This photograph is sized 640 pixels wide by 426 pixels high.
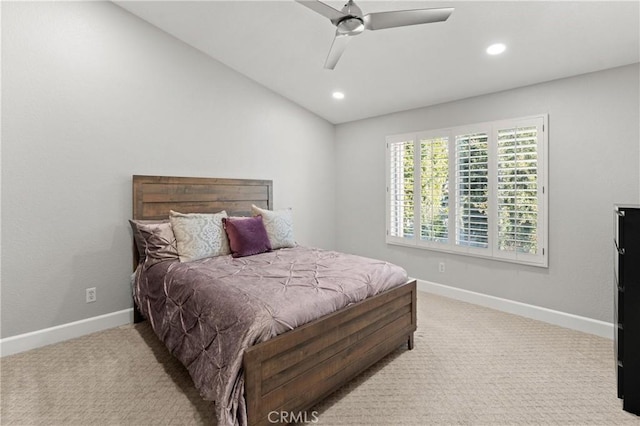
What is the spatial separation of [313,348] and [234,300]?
529 mm

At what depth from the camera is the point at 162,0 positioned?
9.53 feet

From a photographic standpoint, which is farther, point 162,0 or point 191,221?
point 191,221

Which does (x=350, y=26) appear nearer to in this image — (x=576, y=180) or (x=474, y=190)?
(x=474, y=190)

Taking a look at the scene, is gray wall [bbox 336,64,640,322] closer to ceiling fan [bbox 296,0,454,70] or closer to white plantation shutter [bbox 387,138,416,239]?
white plantation shutter [bbox 387,138,416,239]

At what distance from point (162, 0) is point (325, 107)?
7.62ft

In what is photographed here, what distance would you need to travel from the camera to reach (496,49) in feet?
9.09

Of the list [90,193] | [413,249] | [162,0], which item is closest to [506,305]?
[413,249]

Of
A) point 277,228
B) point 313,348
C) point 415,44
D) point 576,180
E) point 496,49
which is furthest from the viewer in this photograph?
point 277,228

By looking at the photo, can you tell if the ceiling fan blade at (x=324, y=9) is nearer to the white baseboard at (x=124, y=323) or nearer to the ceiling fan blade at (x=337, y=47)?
the ceiling fan blade at (x=337, y=47)

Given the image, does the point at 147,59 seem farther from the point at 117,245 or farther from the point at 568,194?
the point at 568,194

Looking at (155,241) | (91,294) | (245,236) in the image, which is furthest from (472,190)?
(91,294)

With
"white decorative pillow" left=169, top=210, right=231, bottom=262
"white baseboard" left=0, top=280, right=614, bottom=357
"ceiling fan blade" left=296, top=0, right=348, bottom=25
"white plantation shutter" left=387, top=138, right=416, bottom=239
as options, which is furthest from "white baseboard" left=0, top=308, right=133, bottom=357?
"white plantation shutter" left=387, top=138, right=416, bottom=239

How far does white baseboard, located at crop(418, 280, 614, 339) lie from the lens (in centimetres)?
292

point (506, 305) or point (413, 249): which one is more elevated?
point (413, 249)
